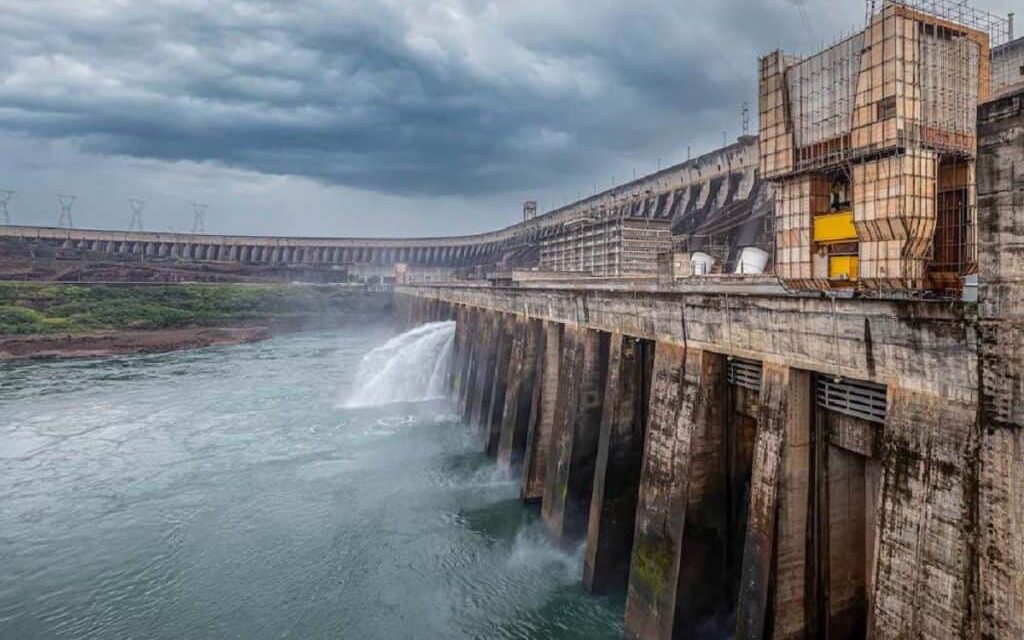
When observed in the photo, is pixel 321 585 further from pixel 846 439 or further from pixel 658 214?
pixel 658 214

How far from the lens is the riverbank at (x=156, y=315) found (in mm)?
54062

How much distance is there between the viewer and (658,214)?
1957 inches

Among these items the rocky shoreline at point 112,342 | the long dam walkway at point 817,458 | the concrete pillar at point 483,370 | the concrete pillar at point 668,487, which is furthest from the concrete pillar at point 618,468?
the rocky shoreline at point 112,342

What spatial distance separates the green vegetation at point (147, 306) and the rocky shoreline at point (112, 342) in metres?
1.74

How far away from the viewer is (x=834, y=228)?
14352 mm

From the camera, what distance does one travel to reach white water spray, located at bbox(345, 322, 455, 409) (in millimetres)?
34031

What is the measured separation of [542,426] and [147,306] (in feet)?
213

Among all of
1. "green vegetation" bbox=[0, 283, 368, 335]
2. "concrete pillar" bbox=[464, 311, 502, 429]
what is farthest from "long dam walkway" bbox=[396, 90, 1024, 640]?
"green vegetation" bbox=[0, 283, 368, 335]

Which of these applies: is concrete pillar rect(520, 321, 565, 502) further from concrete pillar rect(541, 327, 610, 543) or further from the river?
concrete pillar rect(541, 327, 610, 543)

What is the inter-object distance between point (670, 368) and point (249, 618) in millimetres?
11029

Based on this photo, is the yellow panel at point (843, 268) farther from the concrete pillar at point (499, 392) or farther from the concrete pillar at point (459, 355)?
the concrete pillar at point (459, 355)

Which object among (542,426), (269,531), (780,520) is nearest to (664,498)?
(780,520)

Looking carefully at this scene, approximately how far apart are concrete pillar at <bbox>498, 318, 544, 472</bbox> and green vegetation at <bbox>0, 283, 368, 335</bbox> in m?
56.1

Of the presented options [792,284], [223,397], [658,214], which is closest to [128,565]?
[792,284]
